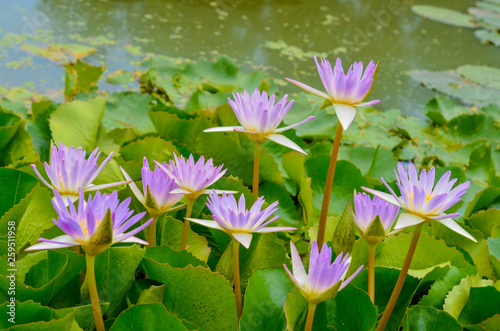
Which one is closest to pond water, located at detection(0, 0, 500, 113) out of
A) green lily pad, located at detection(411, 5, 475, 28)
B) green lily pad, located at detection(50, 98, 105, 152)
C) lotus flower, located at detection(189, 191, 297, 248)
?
green lily pad, located at detection(411, 5, 475, 28)

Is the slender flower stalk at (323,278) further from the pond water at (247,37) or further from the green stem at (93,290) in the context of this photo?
the pond water at (247,37)

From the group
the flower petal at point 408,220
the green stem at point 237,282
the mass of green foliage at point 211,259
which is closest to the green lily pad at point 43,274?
the mass of green foliage at point 211,259

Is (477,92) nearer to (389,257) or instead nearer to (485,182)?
(485,182)

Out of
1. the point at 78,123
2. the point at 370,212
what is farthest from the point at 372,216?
the point at 78,123

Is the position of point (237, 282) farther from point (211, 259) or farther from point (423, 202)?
point (423, 202)

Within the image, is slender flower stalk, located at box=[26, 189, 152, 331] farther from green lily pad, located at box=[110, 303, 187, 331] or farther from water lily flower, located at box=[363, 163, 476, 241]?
water lily flower, located at box=[363, 163, 476, 241]

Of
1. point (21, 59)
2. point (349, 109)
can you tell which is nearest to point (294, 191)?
point (349, 109)
